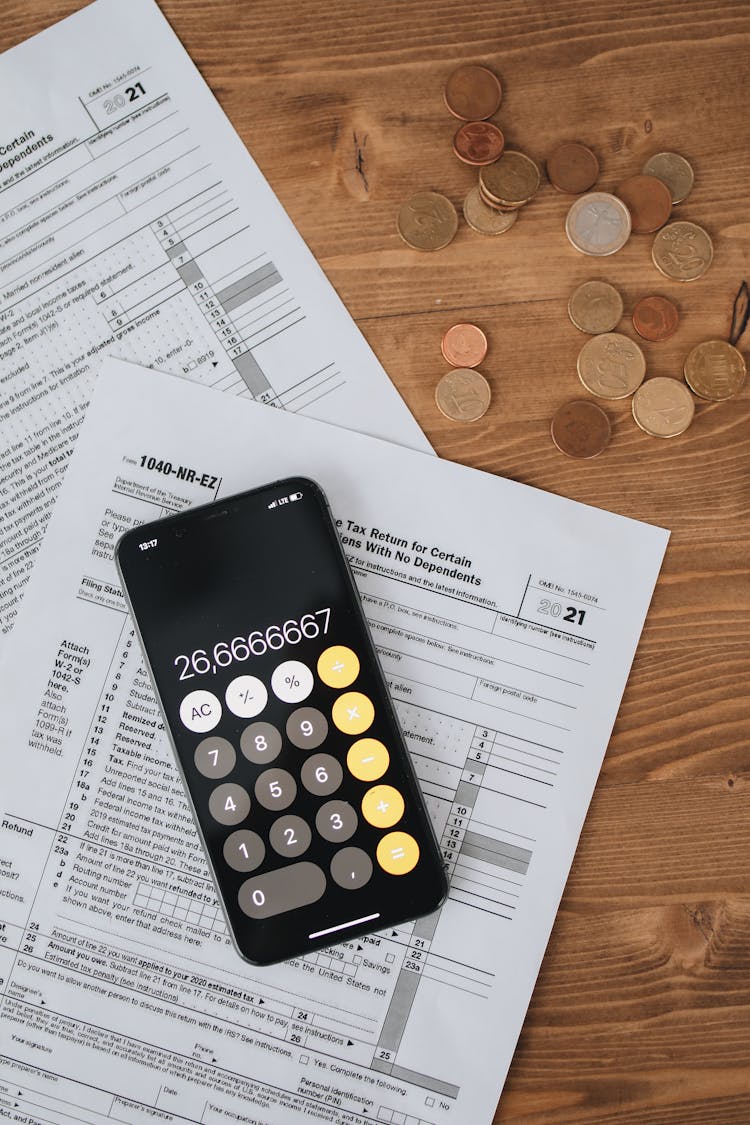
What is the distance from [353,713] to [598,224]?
290mm

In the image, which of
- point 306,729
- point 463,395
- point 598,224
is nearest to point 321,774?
point 306,729

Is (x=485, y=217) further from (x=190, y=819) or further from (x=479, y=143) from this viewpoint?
(x=190, y=819)

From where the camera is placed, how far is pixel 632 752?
0.48m

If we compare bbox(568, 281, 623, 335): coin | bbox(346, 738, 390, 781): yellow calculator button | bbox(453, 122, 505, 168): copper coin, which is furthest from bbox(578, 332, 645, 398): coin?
bbox(346, 738, 390, 781): yellow calculator button

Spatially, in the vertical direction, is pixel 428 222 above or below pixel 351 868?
above

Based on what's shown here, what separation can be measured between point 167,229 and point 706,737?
40cm

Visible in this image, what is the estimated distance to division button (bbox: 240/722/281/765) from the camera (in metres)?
0.46

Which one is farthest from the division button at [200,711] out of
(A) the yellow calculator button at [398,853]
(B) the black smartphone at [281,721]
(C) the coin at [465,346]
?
(C) the coin at [465,346]

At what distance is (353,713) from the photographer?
0.46 m

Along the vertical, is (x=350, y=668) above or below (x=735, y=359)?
below

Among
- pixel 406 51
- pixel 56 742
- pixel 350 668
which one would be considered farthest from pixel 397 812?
pixel 406 51

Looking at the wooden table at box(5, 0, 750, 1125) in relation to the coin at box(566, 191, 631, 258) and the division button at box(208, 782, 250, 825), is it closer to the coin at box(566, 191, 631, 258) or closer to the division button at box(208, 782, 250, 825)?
the coin at box(566, 191, 631, 258)

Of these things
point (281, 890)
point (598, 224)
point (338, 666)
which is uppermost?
point (598, 224)

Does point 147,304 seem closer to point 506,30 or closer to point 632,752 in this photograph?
point 506,30
